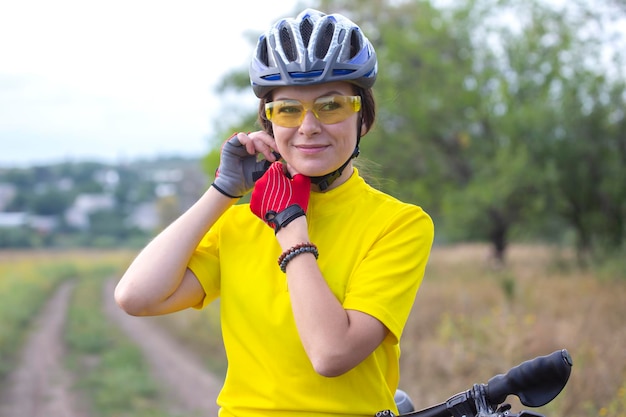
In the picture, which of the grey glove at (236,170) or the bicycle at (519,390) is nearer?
the bicycle at (519,390)

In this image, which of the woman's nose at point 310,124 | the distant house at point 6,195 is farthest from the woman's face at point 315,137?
the distant house at point 6,195

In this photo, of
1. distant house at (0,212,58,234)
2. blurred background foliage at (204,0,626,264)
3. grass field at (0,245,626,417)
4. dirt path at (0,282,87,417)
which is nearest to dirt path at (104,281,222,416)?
grass field at (0,245,626,417)

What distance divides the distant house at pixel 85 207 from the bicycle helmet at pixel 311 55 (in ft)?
193

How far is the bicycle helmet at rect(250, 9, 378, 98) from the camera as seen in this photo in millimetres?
2258

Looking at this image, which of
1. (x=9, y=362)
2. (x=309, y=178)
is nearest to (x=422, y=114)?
(x=9, y=362)

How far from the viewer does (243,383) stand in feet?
7.20

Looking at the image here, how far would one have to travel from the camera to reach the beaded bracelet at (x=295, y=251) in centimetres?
209

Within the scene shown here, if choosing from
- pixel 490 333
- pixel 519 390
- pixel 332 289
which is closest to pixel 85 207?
pixel 490 333

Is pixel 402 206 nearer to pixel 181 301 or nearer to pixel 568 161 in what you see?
pixel 181 301

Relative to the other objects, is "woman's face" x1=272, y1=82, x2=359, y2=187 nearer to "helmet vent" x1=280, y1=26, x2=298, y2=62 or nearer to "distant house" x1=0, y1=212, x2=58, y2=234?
"helmet vent" x1=280, y1=26, x2=298, y2=62

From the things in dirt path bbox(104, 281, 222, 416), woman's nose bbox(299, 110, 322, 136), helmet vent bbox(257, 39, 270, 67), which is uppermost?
helmet vent bbox(257, 39, 270, 67)

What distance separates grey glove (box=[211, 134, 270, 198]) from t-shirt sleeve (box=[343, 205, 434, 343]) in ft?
1.57

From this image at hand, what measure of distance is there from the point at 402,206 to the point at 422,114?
714 inches

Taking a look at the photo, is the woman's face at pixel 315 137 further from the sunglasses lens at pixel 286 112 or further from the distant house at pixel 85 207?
the distant house at pixel 85 207
